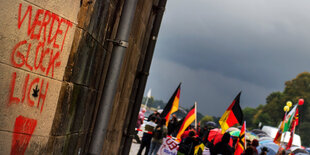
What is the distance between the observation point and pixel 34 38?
3.89 m

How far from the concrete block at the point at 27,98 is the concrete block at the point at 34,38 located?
73mm

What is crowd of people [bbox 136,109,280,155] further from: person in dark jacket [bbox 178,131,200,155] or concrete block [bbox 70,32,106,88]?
concrete block [bbox 70,32,106,88]

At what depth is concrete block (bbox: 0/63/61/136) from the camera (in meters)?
3.72

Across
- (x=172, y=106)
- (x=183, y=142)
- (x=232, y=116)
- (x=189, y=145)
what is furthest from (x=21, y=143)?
(x=172, y=106)

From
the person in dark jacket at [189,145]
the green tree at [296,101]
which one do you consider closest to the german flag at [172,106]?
the person in dark jacket at [189,145]

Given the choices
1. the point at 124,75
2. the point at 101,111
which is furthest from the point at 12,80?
the point at 124,75

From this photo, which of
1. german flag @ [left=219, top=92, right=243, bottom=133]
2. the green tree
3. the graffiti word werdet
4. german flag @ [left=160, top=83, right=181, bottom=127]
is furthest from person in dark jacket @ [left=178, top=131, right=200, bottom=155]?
the green tree

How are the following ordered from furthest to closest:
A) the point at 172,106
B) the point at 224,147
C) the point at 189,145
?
Answer: 1. the point at 172,106
2. the point at 189,145
3. the point at 224,147

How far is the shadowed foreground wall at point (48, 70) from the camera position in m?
3.74

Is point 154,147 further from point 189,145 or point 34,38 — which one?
point 34,38

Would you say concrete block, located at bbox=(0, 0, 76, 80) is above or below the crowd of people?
above

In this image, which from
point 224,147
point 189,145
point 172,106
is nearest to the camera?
point 224,147

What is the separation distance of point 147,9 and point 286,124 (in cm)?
1409

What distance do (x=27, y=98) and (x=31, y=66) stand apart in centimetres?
29
